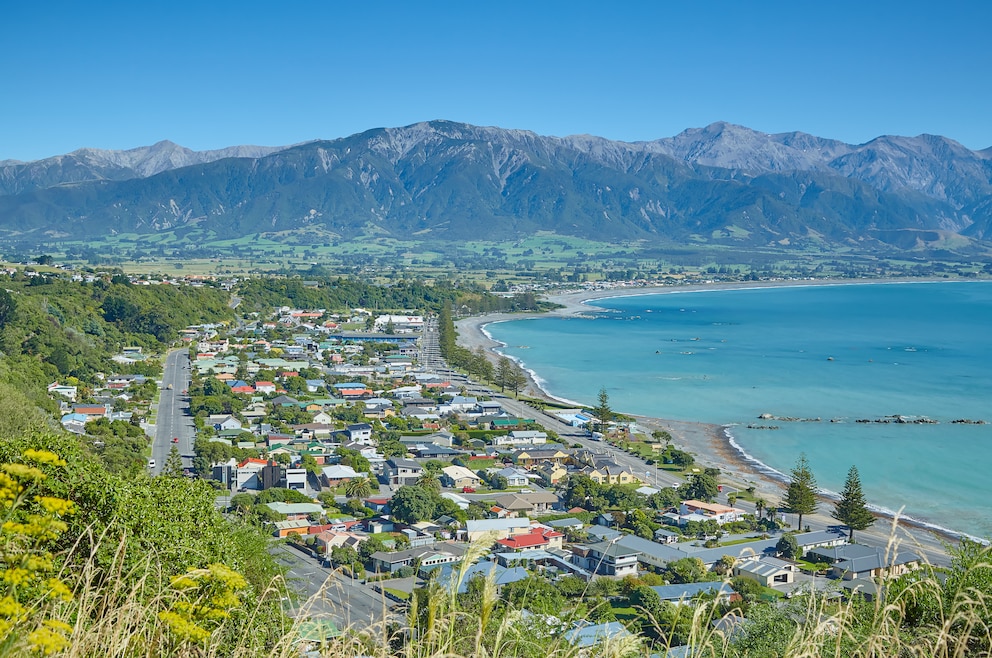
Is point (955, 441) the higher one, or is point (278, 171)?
point (278, 171)

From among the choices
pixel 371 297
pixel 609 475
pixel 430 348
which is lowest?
pixel 430 348

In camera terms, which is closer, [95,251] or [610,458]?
[610,458]

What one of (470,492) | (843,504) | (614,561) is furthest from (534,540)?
(843,504)

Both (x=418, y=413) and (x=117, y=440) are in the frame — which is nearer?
(x=117, y=440)

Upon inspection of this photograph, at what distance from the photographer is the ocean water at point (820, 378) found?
46.5 feet

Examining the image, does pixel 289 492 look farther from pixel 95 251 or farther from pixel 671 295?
pixel 95 251

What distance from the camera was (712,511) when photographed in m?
11.3

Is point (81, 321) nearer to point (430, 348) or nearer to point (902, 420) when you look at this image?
point (430, 348)

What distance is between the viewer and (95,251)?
81.8 metres

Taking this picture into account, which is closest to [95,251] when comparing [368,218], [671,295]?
[368,218]

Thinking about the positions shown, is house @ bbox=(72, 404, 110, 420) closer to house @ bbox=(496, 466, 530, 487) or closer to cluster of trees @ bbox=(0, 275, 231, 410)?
cluster of trees @ bbox=(0, 275, 231, 410)

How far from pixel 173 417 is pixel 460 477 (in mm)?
6877

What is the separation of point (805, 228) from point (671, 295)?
67612 millimetres

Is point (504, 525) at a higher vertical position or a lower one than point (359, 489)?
higher
